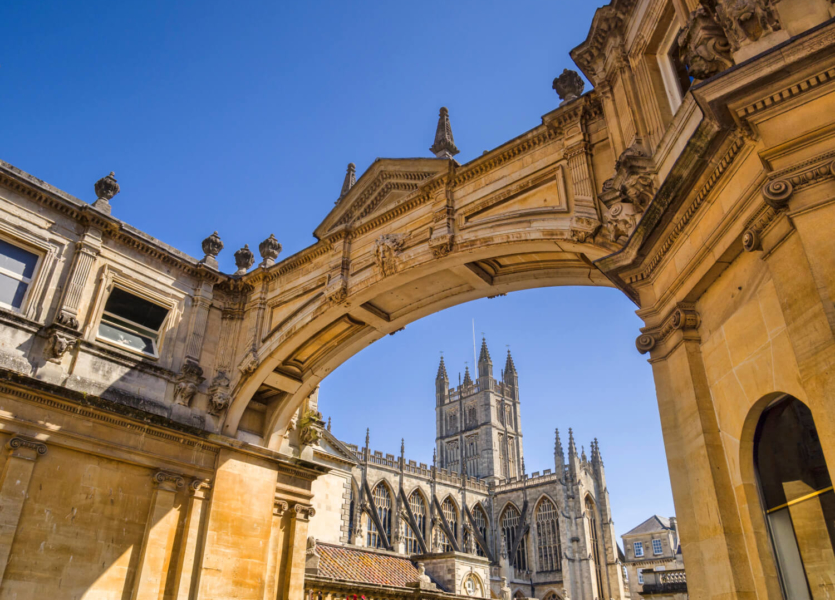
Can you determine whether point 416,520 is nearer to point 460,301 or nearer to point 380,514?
point 380,514

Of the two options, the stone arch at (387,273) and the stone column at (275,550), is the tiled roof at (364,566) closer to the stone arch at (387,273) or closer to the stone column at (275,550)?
the stone column at (275,550)

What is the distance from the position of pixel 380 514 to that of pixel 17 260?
5658cm

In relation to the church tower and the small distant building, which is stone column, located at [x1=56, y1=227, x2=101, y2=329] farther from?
the church tower

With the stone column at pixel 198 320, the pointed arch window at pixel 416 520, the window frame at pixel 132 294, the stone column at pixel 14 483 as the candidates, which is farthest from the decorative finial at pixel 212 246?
the pointed arch window at pixel 416 520

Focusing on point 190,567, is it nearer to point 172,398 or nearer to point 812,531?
point 172,398

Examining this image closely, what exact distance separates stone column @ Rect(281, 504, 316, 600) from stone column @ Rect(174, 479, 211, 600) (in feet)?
6.75

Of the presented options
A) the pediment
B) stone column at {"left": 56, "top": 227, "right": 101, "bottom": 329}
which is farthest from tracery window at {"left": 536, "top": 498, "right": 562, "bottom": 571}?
stone column at {"left": 56, "top": 227, "right": 101, "bottom": 329}

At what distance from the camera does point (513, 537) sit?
7319cm

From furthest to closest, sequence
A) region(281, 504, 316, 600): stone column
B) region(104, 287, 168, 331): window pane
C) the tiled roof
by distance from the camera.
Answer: the tiled roof → region(281, 504, 316, 600): stone column → region(104, 287, 168, 331): window pane

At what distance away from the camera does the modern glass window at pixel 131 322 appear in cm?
1249

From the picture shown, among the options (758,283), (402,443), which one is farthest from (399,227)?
(402,443)

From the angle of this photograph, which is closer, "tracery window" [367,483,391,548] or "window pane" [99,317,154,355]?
"window pane" [99,317,154,355]

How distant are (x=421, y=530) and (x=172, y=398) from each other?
58.5 metres

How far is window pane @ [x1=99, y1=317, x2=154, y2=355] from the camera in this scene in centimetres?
1238
